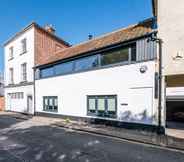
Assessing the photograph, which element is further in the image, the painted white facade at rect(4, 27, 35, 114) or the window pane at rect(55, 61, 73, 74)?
the painted white facade at rect(4, 27, 35, 114)

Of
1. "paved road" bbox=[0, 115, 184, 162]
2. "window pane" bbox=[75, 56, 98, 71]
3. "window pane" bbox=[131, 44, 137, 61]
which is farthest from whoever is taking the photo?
"window pane" bbox=[75, 56, 98, 71]

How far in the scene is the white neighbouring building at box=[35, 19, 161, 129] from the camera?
9289mm

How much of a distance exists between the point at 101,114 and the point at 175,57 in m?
5.80

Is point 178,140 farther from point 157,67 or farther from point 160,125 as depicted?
point 157,67

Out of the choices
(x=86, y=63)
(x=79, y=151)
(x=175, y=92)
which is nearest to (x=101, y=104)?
(x=86, y=63)

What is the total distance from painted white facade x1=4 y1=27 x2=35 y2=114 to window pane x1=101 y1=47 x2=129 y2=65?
9.92 m

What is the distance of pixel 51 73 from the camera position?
15867 mm

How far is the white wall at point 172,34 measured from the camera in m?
8.77

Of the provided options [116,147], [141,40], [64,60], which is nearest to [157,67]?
[141,40]

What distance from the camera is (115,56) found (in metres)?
11.0

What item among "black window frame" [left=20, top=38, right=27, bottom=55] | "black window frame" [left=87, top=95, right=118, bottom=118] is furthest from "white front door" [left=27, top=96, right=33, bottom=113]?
"black window frame" [left=87, top=95, right=118, bottom=118]

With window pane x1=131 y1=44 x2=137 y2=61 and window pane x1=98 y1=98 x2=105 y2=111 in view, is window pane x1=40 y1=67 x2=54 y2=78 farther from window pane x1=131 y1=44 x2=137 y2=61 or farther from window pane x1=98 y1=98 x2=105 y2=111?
window pane x1=131 y1=44 x2=137 y2=61

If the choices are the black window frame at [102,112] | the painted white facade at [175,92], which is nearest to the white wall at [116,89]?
the black window frame at [102,112]

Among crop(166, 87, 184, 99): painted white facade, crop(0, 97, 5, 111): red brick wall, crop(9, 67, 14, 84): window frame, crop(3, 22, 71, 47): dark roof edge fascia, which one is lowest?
crop(0, 97, 5, 111): red brick wall
